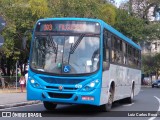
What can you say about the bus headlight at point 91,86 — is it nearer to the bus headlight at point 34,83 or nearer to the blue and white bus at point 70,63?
the blue and white bus at point 70,63

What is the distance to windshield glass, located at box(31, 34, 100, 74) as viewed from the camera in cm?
1412

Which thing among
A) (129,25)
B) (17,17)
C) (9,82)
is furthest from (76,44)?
(129,25)

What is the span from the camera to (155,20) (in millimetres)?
66875

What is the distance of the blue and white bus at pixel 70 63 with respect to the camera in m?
14.0

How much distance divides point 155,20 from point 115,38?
51.2 metres

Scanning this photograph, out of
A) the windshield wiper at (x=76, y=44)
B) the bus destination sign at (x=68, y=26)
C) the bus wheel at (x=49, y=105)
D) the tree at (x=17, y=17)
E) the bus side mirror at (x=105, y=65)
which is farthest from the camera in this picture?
the tree at (x=17, y=17)

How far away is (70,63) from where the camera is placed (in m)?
14.1

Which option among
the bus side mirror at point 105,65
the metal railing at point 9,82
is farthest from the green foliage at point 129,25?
the bus side mirror at point 105,65

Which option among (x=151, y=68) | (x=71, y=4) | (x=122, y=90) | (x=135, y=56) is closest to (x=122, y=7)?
(x=151, y=68)

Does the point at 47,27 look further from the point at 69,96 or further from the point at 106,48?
the point at 69,96

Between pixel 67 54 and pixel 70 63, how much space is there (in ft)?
1.13

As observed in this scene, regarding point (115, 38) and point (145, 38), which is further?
point (145, 38)

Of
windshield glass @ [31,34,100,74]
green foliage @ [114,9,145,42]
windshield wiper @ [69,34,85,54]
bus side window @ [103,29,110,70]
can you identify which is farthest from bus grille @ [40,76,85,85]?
green foliage @ [114,9,145,42]

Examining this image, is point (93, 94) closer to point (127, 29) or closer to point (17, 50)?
point (17, 50)
